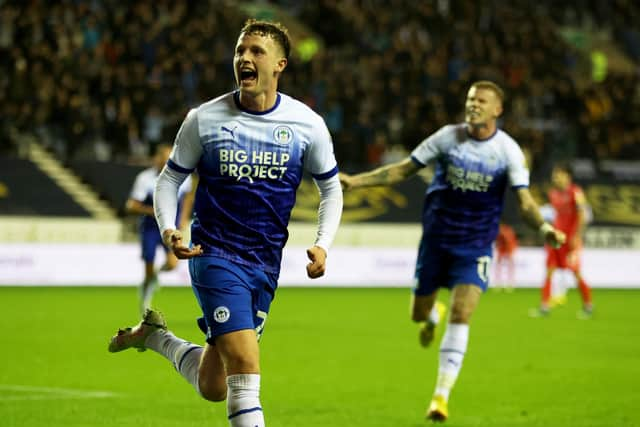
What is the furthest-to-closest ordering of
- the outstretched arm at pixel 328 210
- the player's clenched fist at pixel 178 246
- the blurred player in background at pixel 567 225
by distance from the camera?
the blurred player in background at pixel 567 225
the outstretched arm at pixel 328 210
the player's clenched fist at pixel 178 246

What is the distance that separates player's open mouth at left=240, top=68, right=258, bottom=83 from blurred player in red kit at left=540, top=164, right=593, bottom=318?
1398 centimetres

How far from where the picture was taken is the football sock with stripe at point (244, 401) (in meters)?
6.45

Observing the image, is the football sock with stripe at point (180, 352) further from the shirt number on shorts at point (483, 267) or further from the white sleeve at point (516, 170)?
the white sleeve at point (516, 170)

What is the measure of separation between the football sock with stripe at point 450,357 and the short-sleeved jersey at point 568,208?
11097 mm

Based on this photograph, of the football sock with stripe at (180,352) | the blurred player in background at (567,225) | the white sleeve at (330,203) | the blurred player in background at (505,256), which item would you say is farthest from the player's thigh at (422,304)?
the blurred player in background at (505,256)

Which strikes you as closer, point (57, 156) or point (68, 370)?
point (68, 370)

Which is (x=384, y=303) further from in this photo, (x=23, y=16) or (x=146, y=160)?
(x=23, y=16)

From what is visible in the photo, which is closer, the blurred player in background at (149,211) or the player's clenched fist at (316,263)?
the player's clenched fist at (316,263)

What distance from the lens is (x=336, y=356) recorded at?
550 inches

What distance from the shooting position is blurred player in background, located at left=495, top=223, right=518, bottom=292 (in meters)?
28.6

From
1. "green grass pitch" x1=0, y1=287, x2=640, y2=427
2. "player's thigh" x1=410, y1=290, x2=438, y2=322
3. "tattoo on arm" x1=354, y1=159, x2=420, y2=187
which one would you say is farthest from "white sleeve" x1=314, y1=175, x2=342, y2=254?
"player's thigh" x1=410, y1=290, x2=438, y2=322

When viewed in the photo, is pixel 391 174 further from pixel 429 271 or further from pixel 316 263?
pixel 316 263

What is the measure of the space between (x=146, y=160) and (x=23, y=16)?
4.19 meters

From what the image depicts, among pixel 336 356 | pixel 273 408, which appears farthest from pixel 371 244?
pixel 273 408
